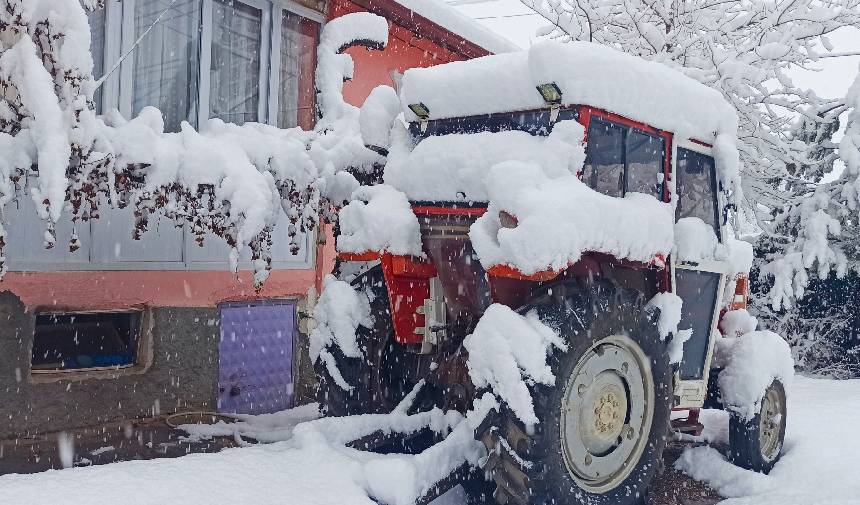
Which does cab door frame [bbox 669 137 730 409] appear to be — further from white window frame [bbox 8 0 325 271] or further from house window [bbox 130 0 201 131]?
house window [bbox 130 0 201 131]

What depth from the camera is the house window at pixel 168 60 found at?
6172 millimetres

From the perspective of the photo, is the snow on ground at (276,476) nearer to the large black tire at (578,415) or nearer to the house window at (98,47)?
the large black tire at (578,415)

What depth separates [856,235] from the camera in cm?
1025

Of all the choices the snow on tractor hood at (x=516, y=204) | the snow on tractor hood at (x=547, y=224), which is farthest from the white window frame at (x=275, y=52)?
the snow on tractor hood at (x=547, y=224)

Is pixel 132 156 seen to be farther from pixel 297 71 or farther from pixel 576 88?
pixel 297 71

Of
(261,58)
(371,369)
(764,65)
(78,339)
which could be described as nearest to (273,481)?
(371,369)

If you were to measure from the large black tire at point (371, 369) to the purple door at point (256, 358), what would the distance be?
2.67m

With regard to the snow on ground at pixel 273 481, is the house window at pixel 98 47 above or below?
above

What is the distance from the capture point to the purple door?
6.89 m

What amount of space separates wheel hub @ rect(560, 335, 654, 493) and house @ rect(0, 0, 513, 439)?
90.1 inches

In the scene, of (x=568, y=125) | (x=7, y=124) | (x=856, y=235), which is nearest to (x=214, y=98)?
(x=7, y=124)

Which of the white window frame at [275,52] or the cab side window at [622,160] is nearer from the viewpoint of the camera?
the cab side window at [622,160]

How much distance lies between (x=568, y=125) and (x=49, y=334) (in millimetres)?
5687

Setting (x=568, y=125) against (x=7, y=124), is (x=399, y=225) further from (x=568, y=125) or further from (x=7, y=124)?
(x=7, y=124)
